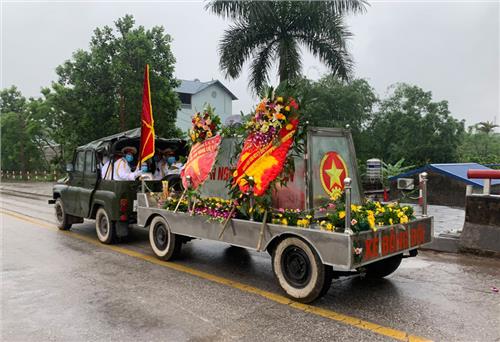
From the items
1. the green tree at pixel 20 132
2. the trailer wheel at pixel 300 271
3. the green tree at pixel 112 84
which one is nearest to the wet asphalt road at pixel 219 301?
the trailer wheel at pixel 300 271

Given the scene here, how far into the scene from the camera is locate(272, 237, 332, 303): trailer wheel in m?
4.59

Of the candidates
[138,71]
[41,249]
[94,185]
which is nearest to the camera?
[41,249]

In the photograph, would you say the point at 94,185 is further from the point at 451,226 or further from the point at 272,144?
the point at 451,226

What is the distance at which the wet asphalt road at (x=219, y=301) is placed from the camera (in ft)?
13.4

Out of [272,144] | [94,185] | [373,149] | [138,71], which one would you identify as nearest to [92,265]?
[94,185]

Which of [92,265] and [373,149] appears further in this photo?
[373,149]

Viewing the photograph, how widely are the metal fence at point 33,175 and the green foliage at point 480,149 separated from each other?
3129 cm

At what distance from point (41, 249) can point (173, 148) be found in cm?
337

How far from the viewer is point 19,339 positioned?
4066 millimetres

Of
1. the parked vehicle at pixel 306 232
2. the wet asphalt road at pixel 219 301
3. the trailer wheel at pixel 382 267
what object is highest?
the parked vehicle at pixel 306 232

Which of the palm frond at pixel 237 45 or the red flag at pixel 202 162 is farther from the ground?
the palm frond at pixel 237 45

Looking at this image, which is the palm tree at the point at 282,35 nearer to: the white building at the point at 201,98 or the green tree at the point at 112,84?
the green tree at the point at 112,84

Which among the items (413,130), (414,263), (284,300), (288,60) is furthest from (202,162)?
(413,130)

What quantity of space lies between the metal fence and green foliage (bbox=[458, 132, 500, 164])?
3129 cm
